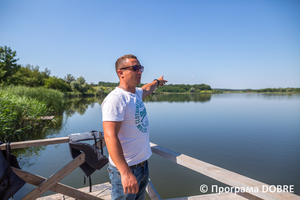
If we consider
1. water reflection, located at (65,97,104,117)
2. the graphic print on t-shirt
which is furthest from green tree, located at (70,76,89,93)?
the graphic print on t-shirt

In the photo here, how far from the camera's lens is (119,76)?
1605mm

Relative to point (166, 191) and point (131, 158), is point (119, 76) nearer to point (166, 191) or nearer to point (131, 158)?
point (131, 158)

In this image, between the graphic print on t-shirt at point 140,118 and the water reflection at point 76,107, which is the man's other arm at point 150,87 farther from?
the water reflection at point 76,107

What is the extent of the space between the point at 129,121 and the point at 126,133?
10 cm

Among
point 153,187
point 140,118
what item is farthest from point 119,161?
point 153,187

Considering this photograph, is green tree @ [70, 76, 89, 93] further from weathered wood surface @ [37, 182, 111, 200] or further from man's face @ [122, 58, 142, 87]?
man's face @ [122, 58, 142, 87]

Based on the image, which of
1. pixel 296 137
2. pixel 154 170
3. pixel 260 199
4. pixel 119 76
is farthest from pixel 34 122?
pixel 296 137

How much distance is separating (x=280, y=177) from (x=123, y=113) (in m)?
5.82

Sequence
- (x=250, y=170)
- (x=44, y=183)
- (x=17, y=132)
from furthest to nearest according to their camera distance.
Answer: (x=17, y=132) → (x=250, y=170) → (x=44, y=183)

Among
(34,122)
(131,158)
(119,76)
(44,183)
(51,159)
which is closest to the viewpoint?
(131,158)

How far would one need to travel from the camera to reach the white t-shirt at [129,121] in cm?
126

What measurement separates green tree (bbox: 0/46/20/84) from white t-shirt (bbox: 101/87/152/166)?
29.8 m

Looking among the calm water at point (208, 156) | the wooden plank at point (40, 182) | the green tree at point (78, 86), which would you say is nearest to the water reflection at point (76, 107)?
the calm water at point (208, 156)

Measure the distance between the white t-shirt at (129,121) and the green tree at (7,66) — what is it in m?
29.8
